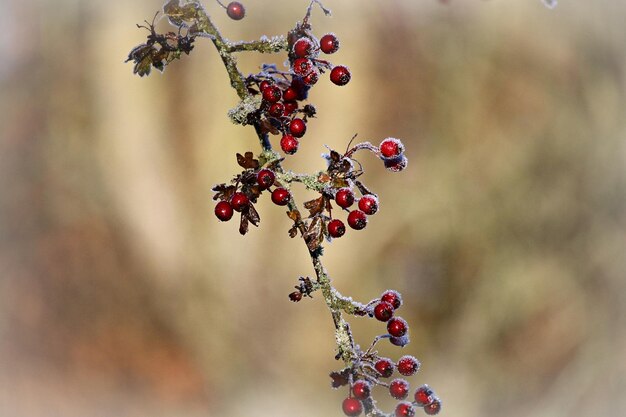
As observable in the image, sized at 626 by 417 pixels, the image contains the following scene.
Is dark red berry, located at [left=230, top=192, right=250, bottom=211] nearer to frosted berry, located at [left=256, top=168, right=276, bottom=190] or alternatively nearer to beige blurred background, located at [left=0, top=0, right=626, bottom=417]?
frosted berry, located at [left=256, top=168, right=276, bottom=190]

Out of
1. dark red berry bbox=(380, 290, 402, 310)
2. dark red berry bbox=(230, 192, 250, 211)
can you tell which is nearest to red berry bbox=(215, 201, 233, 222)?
dark red berry bbox=(230, 192, 250, 211)

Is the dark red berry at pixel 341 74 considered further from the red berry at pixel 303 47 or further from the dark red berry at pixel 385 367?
the dark red berry at pixel 385 367

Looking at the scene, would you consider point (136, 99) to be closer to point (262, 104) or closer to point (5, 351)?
point (5, 351)

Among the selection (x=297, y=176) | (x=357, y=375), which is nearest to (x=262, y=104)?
(x=297, y=176)

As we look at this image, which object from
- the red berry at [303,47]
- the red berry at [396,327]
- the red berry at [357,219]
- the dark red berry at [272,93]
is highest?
the red berry at [303,47]

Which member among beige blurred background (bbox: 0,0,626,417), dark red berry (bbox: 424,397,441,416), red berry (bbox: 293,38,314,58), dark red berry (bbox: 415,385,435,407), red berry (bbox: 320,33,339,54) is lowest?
dark red berry (bbox: 424,397,441,416)

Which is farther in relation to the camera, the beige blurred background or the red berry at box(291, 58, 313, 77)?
the beige blurred background

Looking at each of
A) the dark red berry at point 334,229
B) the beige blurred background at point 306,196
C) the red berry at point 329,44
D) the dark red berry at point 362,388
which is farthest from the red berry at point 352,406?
the beige blurred background at point 306,196

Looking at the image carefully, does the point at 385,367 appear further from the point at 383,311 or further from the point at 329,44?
the point at 329,44
